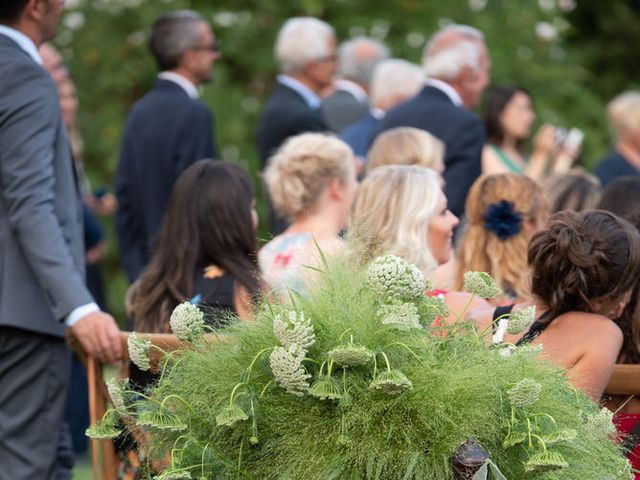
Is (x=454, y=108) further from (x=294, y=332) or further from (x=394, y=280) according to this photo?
(x=294, y=332)

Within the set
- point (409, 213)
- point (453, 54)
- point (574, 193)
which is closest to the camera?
point (409, 213)

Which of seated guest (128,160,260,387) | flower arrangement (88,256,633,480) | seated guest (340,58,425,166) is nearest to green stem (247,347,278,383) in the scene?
flower arrangement (88,256,633,480)

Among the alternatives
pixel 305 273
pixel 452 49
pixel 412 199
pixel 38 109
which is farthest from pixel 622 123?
pixel 305 273

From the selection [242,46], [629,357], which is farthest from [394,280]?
[242,46]

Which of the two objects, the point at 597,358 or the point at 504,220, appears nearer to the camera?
the point at 597,358

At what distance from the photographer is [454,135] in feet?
22.3

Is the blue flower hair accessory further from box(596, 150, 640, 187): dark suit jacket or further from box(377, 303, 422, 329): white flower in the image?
box(596, 150, 640, 187): dark suit jacket

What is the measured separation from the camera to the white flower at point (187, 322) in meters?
2.70

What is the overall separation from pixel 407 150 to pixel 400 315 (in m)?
3.48

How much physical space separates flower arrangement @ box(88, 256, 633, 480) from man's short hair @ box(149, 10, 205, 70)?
4.56m

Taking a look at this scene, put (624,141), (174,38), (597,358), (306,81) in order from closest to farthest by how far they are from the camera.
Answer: (597,358) → (174,38) → (306,81) → (624,141)

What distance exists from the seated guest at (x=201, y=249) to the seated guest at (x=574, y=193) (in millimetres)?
1813

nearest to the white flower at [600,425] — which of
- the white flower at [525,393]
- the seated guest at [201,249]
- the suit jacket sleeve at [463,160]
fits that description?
the white flower at [525,393]

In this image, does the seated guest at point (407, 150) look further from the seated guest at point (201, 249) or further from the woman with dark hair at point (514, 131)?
the woman with dark hair at point (514, 131)
